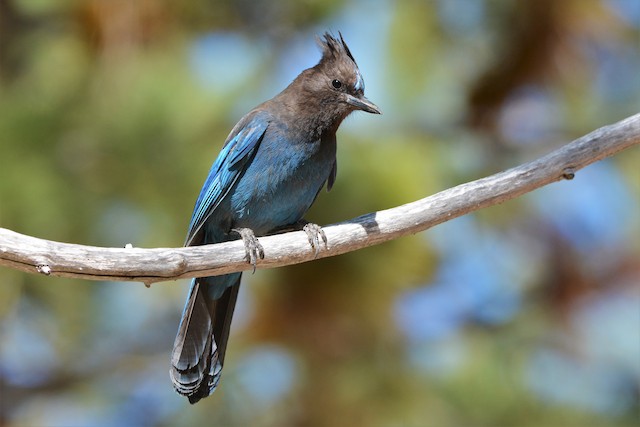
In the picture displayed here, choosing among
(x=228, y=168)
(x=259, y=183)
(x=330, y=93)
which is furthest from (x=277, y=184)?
(x=330, y=93)

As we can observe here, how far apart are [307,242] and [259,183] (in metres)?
0.55

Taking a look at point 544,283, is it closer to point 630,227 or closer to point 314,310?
point 630,227

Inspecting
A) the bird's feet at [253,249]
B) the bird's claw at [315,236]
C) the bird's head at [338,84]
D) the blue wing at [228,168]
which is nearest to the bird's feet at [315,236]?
the bird's claw at [315,236]

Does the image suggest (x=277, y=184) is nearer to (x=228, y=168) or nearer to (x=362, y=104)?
(x=228, y=168)

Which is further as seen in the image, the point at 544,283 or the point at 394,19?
the point at 544,283

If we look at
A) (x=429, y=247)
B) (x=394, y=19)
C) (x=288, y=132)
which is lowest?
(x=288, y=132)

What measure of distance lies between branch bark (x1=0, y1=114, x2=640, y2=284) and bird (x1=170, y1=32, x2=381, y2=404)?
39cm

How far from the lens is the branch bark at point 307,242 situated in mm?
4410

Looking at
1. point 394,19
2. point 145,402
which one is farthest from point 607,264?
point 145,402

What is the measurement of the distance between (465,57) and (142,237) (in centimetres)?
301

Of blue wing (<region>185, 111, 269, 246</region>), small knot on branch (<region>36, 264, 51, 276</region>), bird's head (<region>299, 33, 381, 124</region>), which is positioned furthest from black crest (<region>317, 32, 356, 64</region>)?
small knot on branch (<region>36, 264, 51, 276</region>)

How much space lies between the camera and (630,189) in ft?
26.0

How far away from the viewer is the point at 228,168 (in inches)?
214

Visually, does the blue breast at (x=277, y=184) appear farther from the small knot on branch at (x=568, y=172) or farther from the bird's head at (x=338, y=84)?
the small knot on branch at (x=568, y=172)
